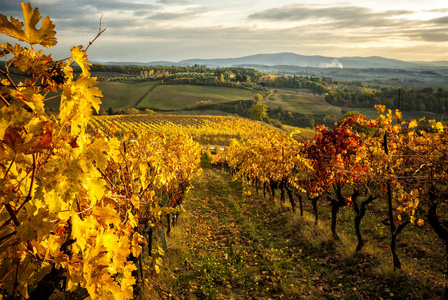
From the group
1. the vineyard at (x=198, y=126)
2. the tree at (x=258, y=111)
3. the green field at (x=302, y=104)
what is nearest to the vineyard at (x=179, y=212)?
the vineyard at (x=198, y=126)

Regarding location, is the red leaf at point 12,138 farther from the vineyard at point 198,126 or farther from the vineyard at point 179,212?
the vineyard at point 198,126

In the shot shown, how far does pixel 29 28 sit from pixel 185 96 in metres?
116

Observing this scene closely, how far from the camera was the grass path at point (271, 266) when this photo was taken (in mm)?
6645

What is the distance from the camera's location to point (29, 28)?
129cm

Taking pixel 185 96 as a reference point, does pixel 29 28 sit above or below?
below

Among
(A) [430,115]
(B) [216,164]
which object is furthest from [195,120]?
(A) [430,115]

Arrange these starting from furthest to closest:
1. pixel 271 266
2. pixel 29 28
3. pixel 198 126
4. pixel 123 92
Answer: pixel 123 92 < pixel 198 126 < pixel 271 266 < pixel 29 28

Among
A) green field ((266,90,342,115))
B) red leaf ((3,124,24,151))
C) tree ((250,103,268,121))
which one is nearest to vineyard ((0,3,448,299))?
red leaf ((3,124,24,151))

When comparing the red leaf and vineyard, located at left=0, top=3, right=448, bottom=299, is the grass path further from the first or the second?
the red leaf

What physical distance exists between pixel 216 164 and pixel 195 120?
4195cm

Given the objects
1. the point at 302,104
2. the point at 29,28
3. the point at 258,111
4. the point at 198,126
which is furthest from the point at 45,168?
the point at 302,104

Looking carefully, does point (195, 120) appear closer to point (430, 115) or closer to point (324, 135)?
point (324, 135)

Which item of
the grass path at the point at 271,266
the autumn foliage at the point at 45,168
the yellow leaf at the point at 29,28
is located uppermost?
the yellow leaf at the point at 29,28

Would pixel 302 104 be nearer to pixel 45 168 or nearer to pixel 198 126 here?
pixel 198 126
